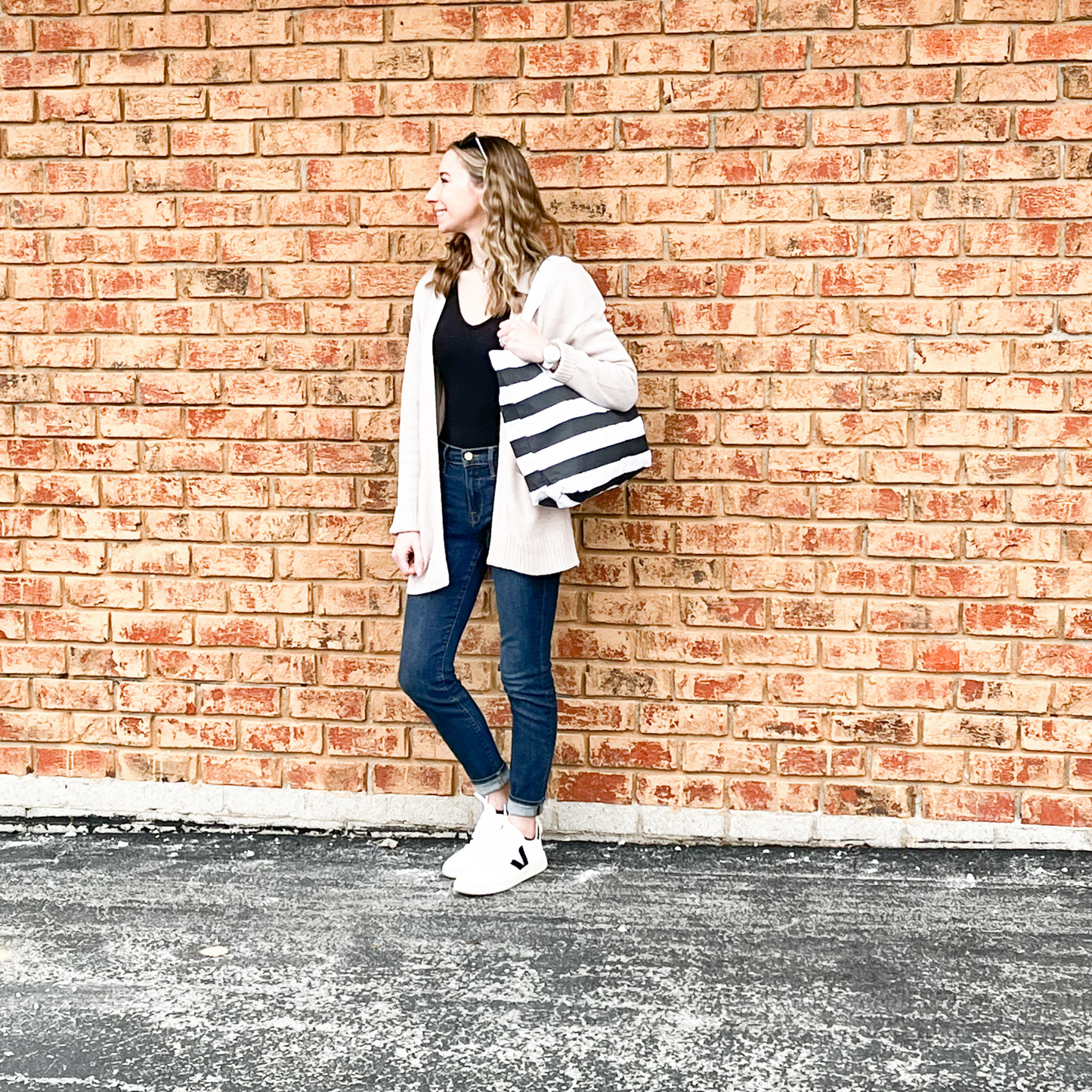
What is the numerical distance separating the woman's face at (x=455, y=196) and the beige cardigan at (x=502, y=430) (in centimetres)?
22

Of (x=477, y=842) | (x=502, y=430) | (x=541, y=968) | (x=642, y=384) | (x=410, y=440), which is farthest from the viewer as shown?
(x=642, y=384)

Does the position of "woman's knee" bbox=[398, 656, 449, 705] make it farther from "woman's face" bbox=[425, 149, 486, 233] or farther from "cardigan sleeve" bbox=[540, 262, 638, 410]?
"woman's face" bbox=[425, 149, 486, 233]

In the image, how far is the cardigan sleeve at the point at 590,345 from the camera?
11.8 feet

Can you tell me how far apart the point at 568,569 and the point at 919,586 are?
3.66 feet

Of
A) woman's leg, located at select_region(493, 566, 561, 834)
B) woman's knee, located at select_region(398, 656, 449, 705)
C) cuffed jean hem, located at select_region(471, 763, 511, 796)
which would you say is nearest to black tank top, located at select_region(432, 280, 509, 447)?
woman's leg, located at select_region(493, 566, 561, 834)

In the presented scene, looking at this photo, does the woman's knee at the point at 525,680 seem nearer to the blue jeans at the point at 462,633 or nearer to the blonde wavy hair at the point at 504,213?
the blue jeans at the point at 462,633

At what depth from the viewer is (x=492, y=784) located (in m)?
3.94

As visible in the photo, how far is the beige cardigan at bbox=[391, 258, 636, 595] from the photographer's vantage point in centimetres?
364

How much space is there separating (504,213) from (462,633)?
126cm

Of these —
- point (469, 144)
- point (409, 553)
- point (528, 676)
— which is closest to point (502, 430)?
point (409, 553)

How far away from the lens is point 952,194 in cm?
386

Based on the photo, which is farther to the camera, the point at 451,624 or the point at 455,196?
the point at 451,624

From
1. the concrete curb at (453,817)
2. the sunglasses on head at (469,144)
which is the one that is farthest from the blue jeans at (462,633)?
the sunglasses on head at (469,144)

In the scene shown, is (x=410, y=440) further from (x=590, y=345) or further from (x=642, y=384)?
(x=642, y=384)
